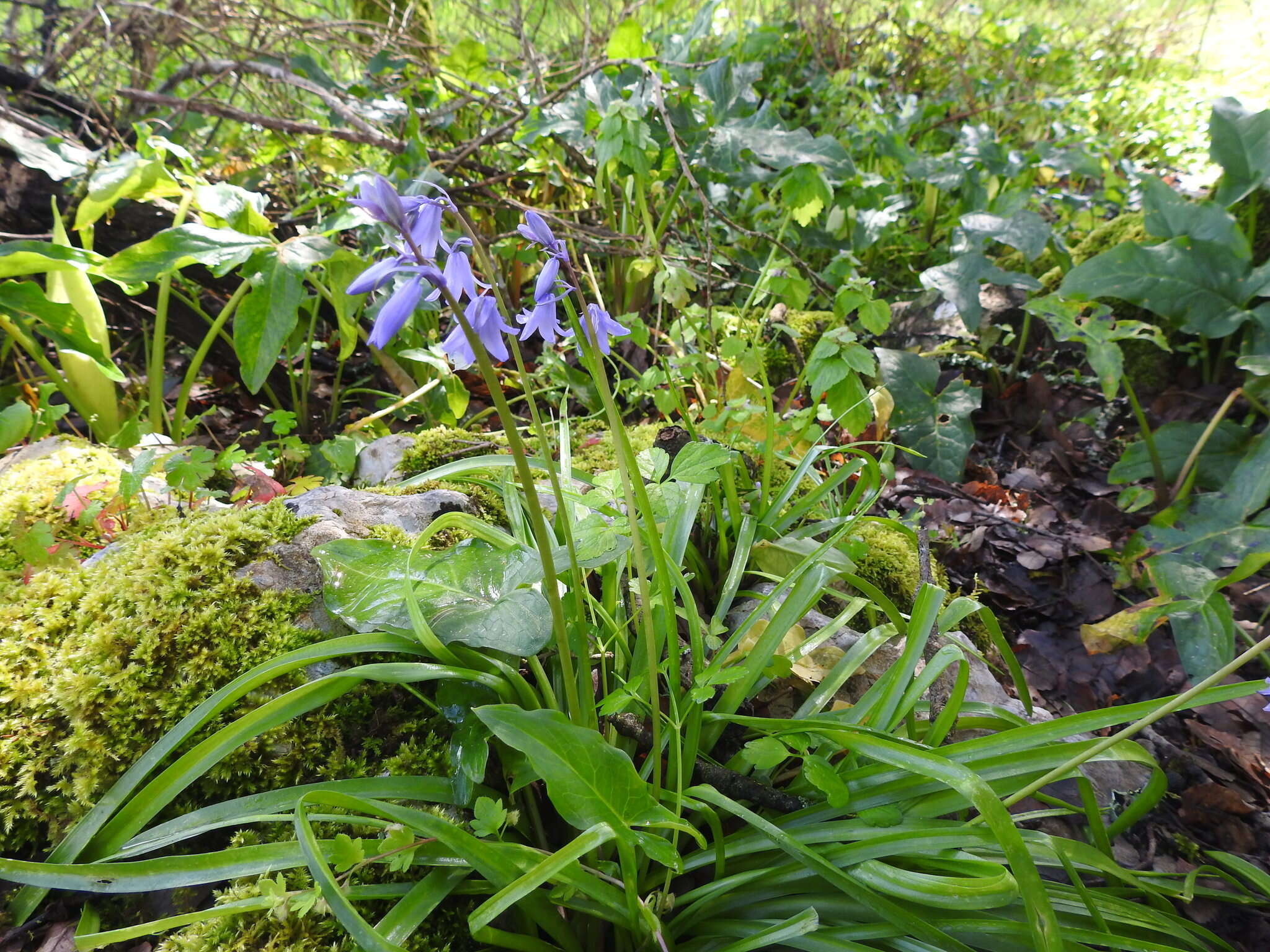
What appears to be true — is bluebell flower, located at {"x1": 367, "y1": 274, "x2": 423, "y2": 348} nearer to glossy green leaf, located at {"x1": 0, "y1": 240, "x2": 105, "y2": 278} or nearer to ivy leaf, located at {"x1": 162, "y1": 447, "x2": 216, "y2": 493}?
ivy leaf, located at {"x1": 162, "y1": 447, "x2": 216, "y2": 493}

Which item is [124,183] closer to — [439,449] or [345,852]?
[439,449]

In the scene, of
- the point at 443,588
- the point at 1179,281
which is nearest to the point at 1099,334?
the point at 1179,281

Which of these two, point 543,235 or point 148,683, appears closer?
point 543,235

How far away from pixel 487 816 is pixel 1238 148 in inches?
138

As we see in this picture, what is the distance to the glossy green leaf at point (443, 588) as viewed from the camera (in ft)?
3.52

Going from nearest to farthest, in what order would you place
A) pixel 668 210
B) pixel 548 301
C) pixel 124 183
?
pixel 548 301 < pixel 124 183 < pixel 668 210

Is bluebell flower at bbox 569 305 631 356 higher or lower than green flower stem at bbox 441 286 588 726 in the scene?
higher

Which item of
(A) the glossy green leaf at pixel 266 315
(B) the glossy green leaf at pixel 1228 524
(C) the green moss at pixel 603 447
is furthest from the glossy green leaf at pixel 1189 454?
(A) the glossy green leaf at pixel 266 315

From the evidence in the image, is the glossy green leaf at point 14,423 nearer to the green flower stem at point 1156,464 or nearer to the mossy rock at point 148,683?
the mossy rock at point 148,683

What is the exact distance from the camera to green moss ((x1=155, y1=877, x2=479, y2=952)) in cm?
95

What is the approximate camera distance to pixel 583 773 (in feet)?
2.94

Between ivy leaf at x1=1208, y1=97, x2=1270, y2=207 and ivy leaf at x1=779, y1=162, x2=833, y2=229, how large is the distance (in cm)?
157

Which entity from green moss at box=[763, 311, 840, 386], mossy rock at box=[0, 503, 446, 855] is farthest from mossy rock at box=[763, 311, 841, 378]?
mossy rock at box=[0, 503, 446, 855]

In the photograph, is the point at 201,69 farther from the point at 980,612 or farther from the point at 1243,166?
the point at 1243,166
